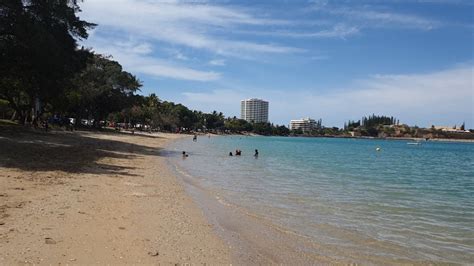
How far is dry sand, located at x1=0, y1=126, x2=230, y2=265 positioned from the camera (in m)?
6.76

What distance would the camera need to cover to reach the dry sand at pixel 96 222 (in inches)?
266

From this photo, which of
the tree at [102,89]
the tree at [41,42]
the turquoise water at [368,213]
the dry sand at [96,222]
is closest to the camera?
the dry sand at [96,222]

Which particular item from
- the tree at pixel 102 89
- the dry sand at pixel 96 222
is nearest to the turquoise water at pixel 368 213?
the dry sand at pixel 96 222

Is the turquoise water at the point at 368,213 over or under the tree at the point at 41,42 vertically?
under

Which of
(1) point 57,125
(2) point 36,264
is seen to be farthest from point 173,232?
(1) point 57,125

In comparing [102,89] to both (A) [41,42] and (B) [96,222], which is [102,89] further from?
(B) [96,222]

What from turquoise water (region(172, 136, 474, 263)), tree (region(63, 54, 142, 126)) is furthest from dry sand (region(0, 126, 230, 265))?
tree (region(63, 54, 142, 126))

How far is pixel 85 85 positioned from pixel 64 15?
38.9 m

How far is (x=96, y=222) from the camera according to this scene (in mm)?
8938

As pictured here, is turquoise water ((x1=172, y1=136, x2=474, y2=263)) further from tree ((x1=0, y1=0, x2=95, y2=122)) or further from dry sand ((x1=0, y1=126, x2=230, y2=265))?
tree ((x1=0, y1=0, x2=95, y2=122))

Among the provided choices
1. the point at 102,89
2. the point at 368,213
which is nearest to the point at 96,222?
the point at 368,213

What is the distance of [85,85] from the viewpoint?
2495 inches

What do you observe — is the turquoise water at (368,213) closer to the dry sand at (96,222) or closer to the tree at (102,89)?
the dry sand at (96,222)

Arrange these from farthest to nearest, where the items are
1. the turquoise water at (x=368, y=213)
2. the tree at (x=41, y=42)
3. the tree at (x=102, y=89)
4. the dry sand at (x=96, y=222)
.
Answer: the tree at (x=102, y=89) → the tree at (x=41, y=42) → the turquoise water at (x=368, y=213) → the dry sand at (x=96, y=222)
